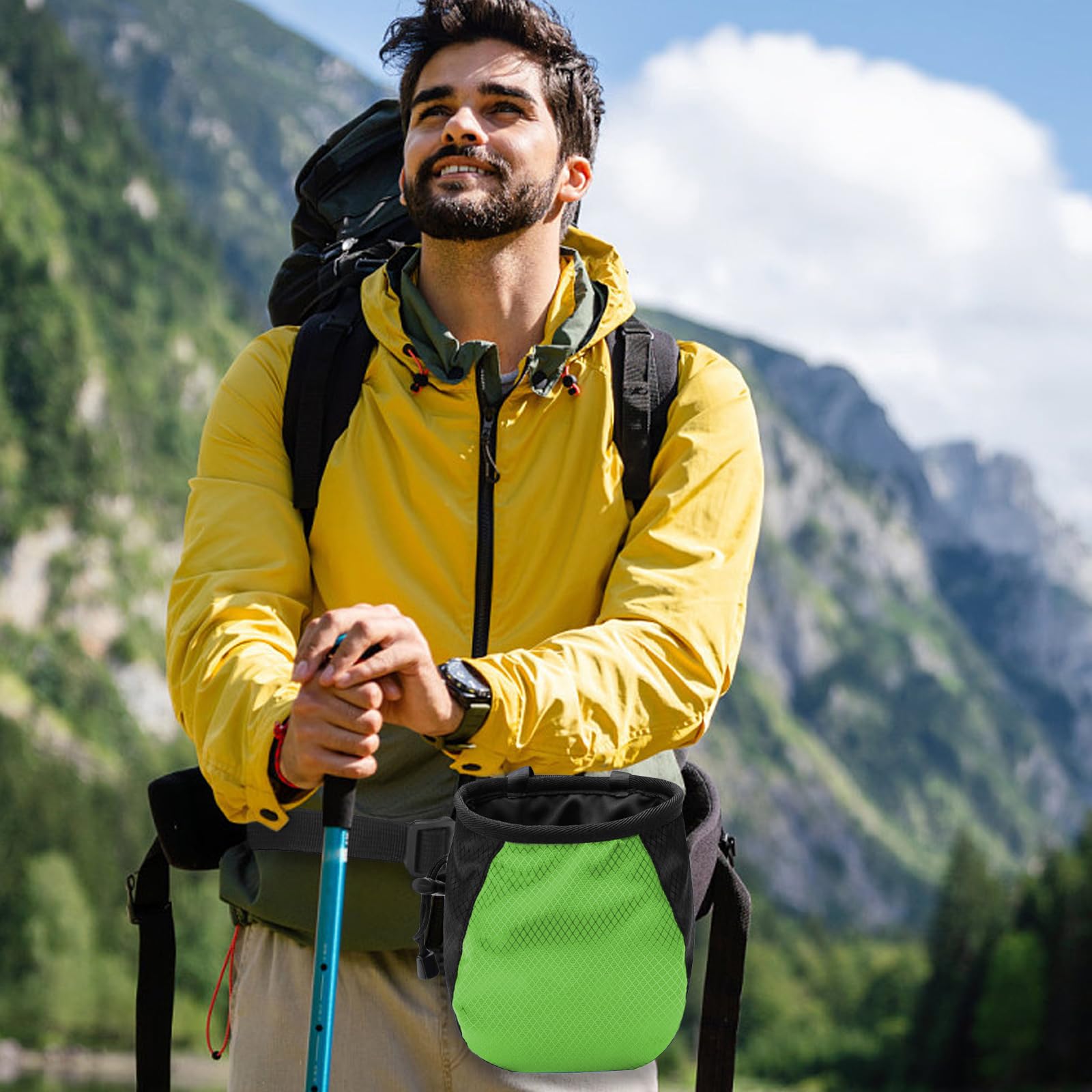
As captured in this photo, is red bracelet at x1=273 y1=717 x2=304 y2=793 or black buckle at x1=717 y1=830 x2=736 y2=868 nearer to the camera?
red bracelet at x1=273 y1=717 x2=304 y2=793

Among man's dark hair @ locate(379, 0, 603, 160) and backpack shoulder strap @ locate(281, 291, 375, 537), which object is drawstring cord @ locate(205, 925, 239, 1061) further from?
man's dark hair @ locate(379, 0, 603, 160)

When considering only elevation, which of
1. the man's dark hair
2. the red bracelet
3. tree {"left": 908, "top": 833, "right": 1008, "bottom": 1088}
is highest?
the man's dark hair

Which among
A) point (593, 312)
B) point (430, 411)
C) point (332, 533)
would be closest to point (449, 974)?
point (332, 533)

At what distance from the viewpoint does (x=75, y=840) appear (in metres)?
119

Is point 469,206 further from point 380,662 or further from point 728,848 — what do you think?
point 728,848

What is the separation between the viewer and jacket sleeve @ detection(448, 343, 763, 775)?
3.21 meters

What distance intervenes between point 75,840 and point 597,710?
Answer: 123693 mm

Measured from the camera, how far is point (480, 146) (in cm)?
384

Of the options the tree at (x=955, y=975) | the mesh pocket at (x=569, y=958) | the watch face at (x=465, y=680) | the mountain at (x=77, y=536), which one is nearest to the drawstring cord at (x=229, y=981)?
the mesh pocket at (x=569, y=958)

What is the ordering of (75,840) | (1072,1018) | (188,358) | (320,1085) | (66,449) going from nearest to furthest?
(320,1085) < (1072,1018) < (75,840) < (66,449) < (188,358)

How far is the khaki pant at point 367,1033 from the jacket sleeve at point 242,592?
1.88 ft

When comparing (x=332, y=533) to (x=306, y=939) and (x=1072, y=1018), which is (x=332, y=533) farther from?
(x=1072, y=1018)

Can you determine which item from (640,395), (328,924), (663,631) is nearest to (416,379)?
(640,395)

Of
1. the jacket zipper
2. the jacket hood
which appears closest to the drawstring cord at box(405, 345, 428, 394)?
the jacket hood
